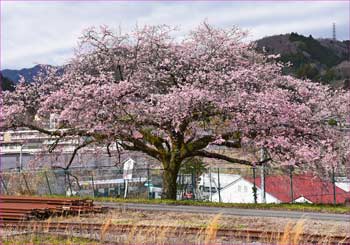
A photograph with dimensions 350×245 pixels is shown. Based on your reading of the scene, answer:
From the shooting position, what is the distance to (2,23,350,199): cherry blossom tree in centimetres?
2428

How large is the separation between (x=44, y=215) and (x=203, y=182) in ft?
66.0

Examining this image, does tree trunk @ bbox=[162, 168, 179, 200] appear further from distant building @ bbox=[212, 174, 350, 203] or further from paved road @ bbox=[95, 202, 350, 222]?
distant building @ bbox=[212, 174, 350, 203]

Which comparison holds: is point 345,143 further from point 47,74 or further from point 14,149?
point 14,149

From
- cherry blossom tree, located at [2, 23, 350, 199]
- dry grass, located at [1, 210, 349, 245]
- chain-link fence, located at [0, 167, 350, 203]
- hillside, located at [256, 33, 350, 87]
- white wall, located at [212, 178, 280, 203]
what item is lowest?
white wall, located at [212, 178, 280, 203]

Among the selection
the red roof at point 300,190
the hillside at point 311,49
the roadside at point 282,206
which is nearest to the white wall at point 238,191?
the red roof at point 300,190

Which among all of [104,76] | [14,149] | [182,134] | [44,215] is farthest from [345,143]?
[14,149]

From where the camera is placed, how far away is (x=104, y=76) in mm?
25328

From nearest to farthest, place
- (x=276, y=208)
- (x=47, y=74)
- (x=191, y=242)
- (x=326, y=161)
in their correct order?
1. (x=191, y=242)
2. (x=276, y=208)
3. (x=326, y=161)
4. (x=47, y=74)

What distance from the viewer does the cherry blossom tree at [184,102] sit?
24.3 m

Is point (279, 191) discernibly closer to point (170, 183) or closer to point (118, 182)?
point (118, 182)

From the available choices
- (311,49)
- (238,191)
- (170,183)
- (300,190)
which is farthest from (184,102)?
(311,49)

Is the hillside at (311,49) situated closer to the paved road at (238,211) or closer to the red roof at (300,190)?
the red roof at (300,190)

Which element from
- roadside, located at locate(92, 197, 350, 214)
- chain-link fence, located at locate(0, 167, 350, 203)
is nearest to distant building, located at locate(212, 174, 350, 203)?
chain-link fence, located at locate(0, 167, 350, 203)

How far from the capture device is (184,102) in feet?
78.1
